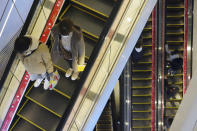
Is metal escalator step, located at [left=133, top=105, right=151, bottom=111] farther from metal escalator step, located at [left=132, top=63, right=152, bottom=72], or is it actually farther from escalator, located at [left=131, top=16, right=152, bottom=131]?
metal escalator step, located at [left=132, top=63, right=152, bottom=72]

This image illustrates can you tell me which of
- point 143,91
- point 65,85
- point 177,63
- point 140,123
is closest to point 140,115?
point 140,123

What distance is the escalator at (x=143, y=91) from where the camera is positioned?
9.16 metres

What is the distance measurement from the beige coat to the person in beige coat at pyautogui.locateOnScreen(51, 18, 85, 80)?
0.21 meters

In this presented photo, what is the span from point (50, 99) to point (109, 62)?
1992 mm

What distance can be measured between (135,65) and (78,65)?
17.0 feet

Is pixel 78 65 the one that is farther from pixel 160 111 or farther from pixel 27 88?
pixel 160 111

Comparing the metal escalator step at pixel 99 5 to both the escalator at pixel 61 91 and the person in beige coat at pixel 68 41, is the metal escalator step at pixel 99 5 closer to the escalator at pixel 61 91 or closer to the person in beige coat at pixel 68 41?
the escalator at pixel 61 91

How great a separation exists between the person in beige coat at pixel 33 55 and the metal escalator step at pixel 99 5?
2084mm

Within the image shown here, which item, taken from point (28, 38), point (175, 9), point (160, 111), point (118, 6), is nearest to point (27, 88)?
point (28, 38)

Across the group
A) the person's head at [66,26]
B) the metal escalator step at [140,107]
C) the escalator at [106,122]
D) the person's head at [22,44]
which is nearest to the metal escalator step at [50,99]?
the person's head at [22,44]

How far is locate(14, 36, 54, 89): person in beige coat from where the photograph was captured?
3584mm

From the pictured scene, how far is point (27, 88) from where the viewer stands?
6.30 m

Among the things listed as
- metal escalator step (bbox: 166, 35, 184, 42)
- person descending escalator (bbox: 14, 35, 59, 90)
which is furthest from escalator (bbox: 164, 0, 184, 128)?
person descending escalator (bbox: 14, 35, 59, 90)

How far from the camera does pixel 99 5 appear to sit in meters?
5.72
